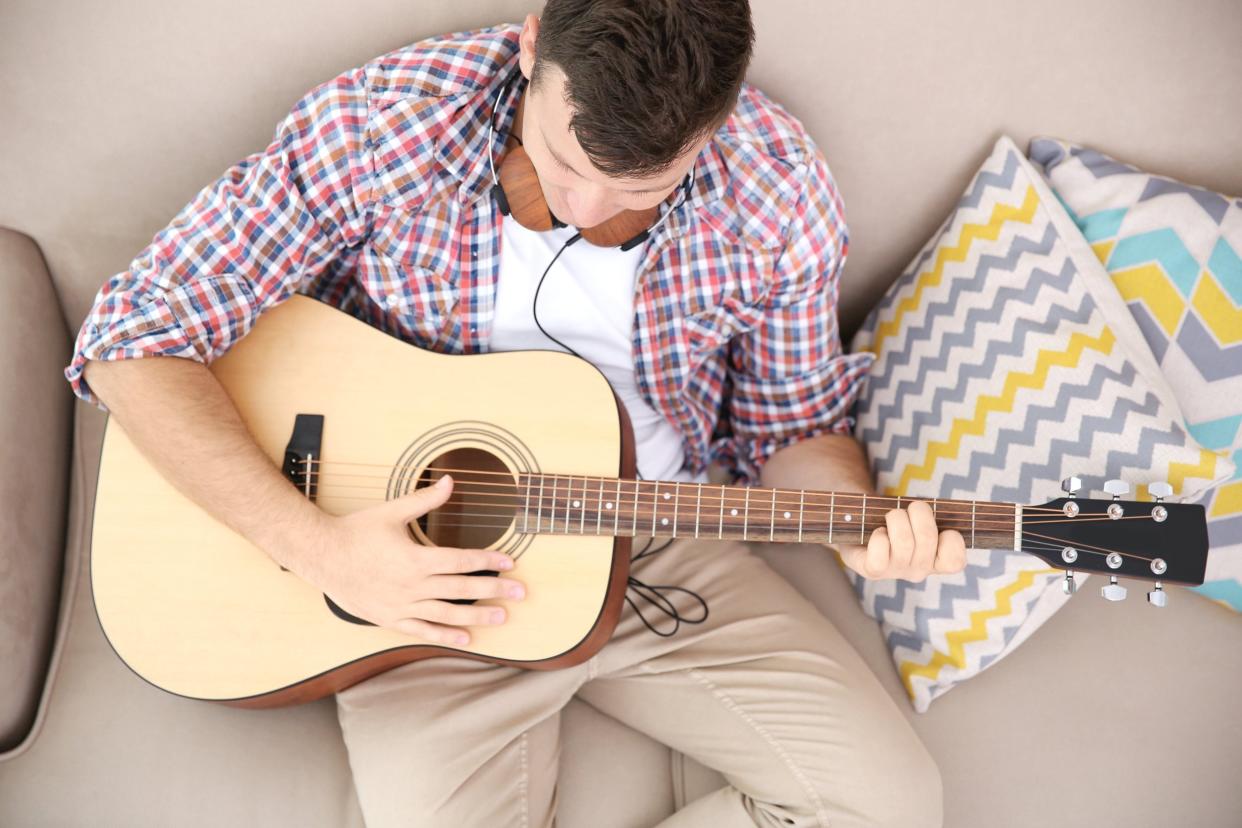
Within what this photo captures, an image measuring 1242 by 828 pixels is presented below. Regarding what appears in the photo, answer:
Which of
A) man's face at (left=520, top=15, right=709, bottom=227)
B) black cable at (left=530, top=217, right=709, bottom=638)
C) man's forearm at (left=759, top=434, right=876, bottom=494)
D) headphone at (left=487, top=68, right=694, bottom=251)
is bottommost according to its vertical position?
black cable at (left=530, top=217, right=709, bottom=638)

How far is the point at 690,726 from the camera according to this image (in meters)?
1.21

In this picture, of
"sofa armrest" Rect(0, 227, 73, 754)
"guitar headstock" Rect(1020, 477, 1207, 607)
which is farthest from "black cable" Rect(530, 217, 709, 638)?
"sofa armrest" Rect(0, 227, 73, 754)

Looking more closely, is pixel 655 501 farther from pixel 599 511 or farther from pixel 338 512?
pixel 338 512

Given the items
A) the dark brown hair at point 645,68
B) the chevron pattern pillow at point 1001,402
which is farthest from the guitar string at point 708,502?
the dark brown hair at point 645,68

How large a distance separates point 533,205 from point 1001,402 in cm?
70

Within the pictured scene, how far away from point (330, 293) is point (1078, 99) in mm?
1118

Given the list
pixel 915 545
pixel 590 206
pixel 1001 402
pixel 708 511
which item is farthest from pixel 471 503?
pixel 1001 402

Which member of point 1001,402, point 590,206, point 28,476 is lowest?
point 28,476

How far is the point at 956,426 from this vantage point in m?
1.22

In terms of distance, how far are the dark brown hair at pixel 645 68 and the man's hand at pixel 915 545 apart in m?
0.50

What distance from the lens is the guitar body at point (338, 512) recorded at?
106cm

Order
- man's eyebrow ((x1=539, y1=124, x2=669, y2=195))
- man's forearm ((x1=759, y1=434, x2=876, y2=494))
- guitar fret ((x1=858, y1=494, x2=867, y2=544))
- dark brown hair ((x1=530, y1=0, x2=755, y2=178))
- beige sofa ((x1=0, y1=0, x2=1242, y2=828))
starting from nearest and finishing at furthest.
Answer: dark brown hair ((x1=530, y1=0, x2=755, y2=178)), man's eyebrow ((x1=539, y1=124, x2=669, y2=195)), guitar fret ((x1=858, y1=494, x2=867, y2=544)), beige sofa ((x1=0, y1=0, x2=1242, y2=828)), man's forearm ((x1=759, y1=434, x2=876, y2=494))

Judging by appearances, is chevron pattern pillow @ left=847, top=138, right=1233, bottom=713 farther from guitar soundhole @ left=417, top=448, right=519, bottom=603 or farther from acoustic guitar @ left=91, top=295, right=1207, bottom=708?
guitar soundhole @ left=417, top=448, right=519, bottom=603

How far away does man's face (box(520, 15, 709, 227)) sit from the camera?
874 mm
